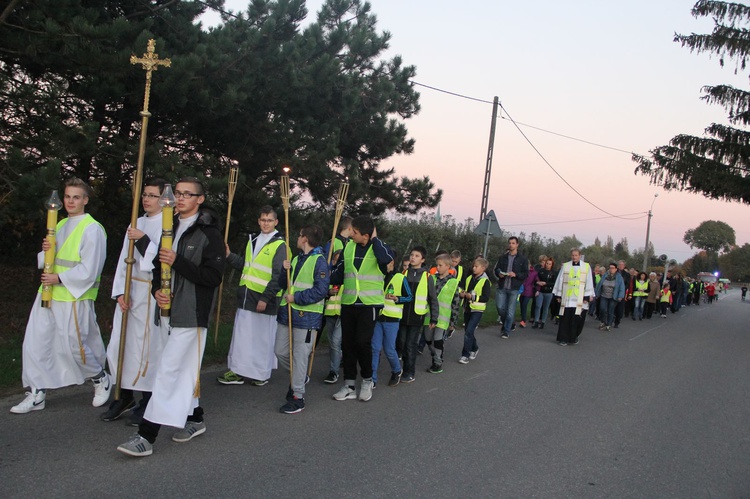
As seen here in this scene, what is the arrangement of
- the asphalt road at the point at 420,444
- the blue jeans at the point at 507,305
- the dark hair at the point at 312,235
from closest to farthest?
the asphalt road at the point at 420,444 → the dark hair at the point at 312,235 → the blue jeans at the point at 507,305

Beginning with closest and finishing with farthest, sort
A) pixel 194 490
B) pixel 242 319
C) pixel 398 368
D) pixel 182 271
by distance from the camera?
1. pixel 194 490
2. pixel 182 271
3. pixel 242 319
4. pixel 398 368

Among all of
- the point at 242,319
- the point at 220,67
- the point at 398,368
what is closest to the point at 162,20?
the point at 220,67

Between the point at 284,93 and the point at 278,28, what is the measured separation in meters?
1.34

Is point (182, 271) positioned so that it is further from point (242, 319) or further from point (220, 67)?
point (220, 67)

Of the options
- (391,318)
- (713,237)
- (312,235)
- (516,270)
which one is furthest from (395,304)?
(713,237)

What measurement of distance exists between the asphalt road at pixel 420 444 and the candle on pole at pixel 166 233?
1190 mm

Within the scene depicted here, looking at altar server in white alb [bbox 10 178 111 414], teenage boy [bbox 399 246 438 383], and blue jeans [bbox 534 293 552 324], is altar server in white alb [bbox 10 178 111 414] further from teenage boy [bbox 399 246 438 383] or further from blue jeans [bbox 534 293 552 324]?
blue jeans [bbox 534 293 552 324]

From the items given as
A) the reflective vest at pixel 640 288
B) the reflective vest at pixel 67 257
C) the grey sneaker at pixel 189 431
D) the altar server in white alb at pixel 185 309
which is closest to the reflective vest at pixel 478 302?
the grey sneaker at pixel 189 431

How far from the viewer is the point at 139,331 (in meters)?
5.18

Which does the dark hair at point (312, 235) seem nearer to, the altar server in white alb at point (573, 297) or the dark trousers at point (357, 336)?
the dark trousers at point (357, 336)

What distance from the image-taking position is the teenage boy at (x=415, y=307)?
7.76 meters

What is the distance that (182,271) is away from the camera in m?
4.35

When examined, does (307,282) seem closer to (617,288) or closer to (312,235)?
(312,235)

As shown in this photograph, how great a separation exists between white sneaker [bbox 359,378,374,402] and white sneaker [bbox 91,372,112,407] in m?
2.47
